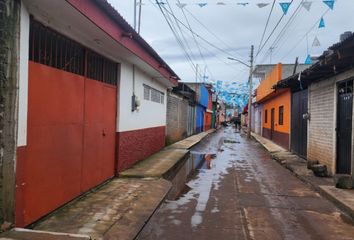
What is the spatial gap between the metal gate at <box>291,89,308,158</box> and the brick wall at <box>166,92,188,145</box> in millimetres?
6219

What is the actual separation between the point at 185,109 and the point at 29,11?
883 inches

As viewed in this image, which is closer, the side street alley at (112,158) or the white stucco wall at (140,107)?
the side street alley at (112,158)

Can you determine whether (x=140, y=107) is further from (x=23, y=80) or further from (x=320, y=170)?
(x=23, y=80)

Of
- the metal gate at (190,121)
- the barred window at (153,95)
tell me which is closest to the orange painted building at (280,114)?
the metal gate at (190,121)

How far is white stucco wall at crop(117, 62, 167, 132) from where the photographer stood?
9.95 meters

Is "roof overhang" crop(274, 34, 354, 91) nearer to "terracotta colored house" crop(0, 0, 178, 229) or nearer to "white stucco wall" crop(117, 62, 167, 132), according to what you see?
"terracotta colored house" crop(0, 0, 178, 229)

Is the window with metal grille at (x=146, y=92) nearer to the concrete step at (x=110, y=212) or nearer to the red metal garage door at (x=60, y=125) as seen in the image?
the red metal garage door at (x=60, y=125)

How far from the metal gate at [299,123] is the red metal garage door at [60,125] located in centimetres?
956

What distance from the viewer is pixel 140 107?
12.3 metres

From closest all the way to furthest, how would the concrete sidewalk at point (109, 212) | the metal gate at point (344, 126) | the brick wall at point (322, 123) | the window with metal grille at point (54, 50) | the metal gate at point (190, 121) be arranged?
the concrete sidewalk at point (109, 212)
the window with metal grille at point (54, 50)
the metal gate at point (344, 126)
the brick wall at point (322, 123)
the metal gate at point (190, 121)

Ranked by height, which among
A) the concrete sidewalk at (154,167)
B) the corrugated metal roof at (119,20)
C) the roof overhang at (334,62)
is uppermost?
the corrugated metal roof at (119,20)

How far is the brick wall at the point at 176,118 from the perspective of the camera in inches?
804

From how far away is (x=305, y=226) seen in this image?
6191mm

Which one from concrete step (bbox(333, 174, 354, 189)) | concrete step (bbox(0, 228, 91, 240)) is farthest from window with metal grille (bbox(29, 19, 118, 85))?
concrete step (bbox(333, 174, 354, 189))
